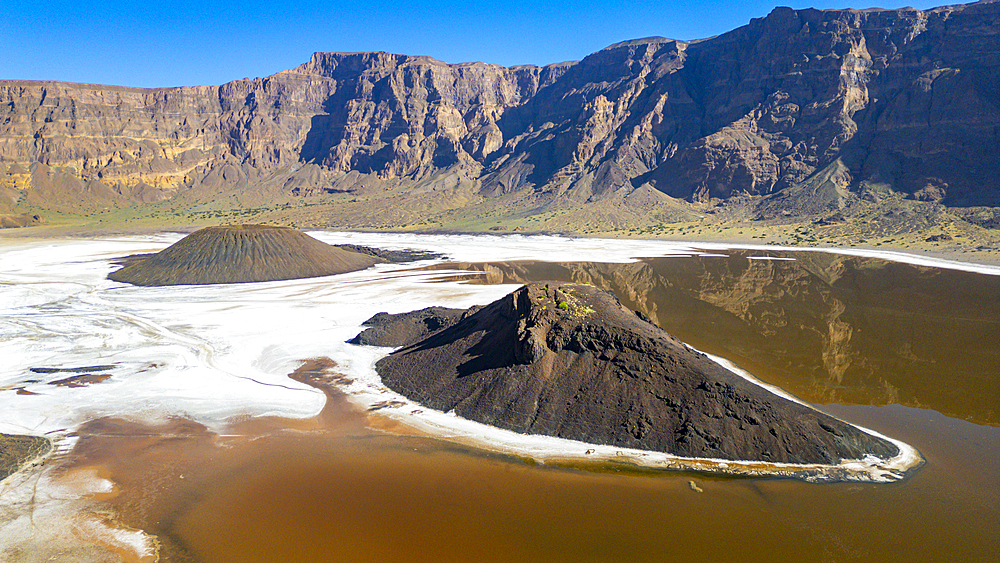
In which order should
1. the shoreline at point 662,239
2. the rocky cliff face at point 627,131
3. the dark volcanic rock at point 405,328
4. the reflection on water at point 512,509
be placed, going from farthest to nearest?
the rocky cliff face at point 627,131
the shoreline at point 662,239
the dark volcanic rock at point 405,328
the reflection on water at point 512,509

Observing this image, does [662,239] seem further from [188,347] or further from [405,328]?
[188,347]

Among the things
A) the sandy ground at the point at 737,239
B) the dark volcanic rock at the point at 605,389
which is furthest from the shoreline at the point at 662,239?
the dark volcanic rock at the point at 605,389

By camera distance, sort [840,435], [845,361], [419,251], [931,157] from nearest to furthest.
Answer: [840,435], [845,361], [419,251], [931,157]

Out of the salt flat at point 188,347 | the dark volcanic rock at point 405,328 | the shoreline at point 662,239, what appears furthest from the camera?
the shoreline at point 662,239

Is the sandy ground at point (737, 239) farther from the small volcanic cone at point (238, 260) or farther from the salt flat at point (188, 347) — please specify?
the small volcanic cone at point (238, 260)

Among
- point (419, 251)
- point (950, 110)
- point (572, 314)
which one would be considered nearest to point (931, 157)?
point (950, 110)

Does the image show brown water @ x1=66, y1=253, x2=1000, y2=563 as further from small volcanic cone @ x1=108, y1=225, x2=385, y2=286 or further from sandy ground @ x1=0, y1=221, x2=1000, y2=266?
sandy ground @ x1=0, y1=221, x2=1000, y2=266

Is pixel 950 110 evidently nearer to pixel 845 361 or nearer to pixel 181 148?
pixel 845 361
